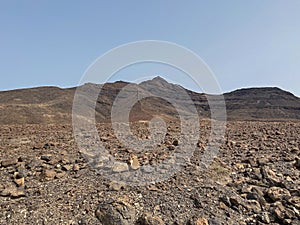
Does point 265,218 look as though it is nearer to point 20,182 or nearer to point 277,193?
point 277,193

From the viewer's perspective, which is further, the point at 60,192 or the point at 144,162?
the point at 144,162

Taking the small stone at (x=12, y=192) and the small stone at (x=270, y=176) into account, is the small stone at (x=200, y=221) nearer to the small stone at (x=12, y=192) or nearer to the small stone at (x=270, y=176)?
the small stone at (x=270, y=176)

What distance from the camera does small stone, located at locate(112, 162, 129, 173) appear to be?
586 cm

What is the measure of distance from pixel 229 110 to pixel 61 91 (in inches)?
1431

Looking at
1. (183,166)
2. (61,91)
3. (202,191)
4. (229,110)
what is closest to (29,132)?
(183,166)

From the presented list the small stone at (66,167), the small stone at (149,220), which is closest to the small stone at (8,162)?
the small stone at (66,167)

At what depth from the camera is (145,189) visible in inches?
215

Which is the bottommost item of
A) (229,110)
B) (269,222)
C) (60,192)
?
(269,222)

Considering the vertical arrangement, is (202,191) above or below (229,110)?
below

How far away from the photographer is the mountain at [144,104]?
37.6m

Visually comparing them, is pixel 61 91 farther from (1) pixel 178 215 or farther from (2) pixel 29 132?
(1) pixel 178 215

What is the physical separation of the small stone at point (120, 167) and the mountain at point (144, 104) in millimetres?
23910

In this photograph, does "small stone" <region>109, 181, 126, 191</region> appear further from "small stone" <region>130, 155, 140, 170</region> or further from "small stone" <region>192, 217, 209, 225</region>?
"small stone" <region>192, 217, 209, 225</region>

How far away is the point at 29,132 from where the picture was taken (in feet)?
30.2
